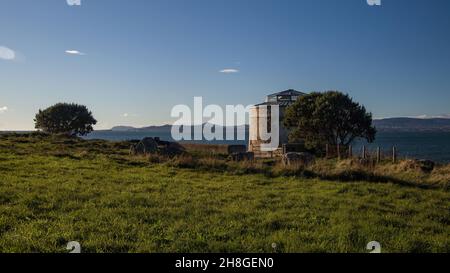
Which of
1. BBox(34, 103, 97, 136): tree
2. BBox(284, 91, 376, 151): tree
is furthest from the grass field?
BBox(34, 103, 97, 136): tree

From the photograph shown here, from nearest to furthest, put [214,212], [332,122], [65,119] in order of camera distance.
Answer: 1. [214,212]
2. [332,122]
3. [65,119]

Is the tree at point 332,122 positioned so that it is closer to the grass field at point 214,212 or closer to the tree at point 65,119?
the grass field at point 214,212

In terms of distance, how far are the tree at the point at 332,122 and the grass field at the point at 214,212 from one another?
2341cm

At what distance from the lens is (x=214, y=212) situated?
375 inches

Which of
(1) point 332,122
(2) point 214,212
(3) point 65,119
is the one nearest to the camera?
(2) point 214,212

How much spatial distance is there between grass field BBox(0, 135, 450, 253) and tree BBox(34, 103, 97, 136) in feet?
185

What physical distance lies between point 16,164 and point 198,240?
13.8 meters

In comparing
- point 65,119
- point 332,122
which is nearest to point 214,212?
point 332,122

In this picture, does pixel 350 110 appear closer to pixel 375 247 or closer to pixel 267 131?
pixel 267 131

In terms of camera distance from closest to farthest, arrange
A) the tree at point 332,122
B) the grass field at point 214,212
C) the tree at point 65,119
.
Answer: the grass field at point 214,212, the tree at point 332,122, the tree at point 65,119


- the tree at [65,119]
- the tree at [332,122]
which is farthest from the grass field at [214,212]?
the tree at [65,119]

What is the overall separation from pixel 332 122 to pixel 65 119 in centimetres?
4754

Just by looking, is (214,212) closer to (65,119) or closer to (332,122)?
(332,122)

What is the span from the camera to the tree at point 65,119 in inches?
2771
